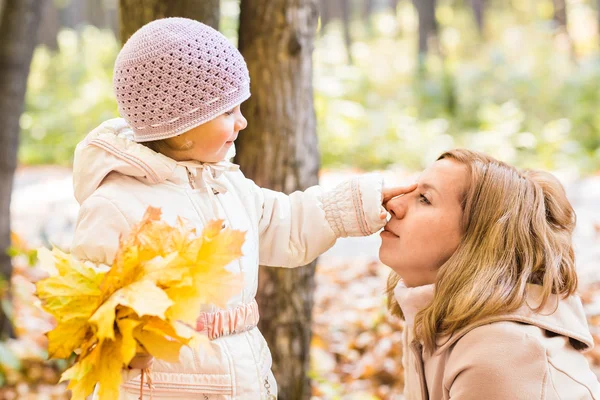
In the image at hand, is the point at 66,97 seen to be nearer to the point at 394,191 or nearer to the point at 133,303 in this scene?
the point at 394,191

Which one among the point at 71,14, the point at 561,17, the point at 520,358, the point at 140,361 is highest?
the point at 140,361

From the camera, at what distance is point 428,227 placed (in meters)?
2.31

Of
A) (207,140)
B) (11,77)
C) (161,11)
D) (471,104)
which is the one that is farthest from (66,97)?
(207,140)

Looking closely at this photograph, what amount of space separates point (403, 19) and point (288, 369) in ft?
76.8

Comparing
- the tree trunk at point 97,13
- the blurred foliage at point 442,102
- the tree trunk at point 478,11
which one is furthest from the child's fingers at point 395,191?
the tree trunk at point 97,13

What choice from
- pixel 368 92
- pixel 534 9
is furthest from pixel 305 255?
pixel 534 9

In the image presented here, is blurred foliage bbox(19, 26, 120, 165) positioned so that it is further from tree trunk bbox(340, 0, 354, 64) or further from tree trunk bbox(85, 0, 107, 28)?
tree trunk bbox(340, 0, 354, 64)

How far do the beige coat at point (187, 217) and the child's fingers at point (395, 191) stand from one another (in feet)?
0.29

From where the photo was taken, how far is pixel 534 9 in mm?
22641

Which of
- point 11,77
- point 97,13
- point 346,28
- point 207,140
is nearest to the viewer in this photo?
point 207,140

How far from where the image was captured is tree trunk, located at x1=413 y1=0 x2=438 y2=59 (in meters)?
16.1

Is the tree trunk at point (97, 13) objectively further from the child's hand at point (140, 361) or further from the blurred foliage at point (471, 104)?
the child's hand at point (140, 361)

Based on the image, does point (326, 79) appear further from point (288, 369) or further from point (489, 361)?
point (489, 361)

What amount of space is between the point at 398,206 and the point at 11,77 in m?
3.34
